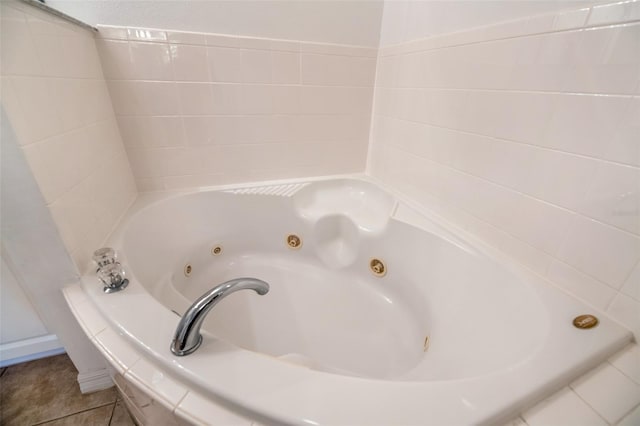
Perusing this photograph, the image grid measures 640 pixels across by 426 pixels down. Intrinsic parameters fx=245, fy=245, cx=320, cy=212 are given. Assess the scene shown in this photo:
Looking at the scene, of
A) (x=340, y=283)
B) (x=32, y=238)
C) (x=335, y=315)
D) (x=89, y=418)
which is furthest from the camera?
(x=340, y=283)

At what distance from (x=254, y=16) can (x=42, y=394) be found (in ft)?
5.11

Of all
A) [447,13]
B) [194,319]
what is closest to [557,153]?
[447,13]

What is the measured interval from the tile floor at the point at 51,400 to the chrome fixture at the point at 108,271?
51 centimetres

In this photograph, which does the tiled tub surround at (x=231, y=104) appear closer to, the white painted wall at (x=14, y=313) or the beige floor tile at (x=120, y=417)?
the white painted wall at (x=14, y=313)

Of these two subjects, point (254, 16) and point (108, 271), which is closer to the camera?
point (108, 271)

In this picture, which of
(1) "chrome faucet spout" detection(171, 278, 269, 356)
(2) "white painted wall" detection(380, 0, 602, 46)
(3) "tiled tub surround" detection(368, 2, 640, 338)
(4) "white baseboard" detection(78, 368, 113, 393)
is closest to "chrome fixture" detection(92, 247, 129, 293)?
(1) "chrome faucet spout" detection(171, 278, 269, 356)

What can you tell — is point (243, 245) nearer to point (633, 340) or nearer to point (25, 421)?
point (25, 421)

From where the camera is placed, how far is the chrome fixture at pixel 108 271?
0.59m

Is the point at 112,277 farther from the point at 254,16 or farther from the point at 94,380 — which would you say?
the point at 254,16

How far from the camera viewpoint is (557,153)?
1.95ft

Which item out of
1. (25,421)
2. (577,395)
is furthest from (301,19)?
(25,421)

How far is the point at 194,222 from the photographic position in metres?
1.17

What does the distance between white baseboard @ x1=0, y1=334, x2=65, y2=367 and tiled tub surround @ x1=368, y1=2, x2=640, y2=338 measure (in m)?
1.59

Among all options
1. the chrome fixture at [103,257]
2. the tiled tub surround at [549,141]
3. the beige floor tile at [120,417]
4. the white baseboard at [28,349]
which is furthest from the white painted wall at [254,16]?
the beige floor tile at [120,417]
